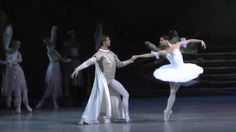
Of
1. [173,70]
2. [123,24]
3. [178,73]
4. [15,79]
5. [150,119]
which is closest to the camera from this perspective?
[178,73]

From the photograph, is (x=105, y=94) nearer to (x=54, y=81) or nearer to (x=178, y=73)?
(x=178, y=73)

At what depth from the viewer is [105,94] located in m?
12.8

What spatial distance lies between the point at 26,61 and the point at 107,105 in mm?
7886

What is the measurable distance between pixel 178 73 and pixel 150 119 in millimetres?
1401

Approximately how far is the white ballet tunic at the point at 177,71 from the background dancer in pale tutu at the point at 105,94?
0.80 meters

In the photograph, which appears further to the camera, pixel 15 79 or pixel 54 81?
pixel 54 81

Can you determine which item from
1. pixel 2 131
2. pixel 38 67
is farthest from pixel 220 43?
pixel 2 131

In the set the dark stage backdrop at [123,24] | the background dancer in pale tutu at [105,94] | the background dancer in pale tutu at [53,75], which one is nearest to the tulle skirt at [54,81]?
the background dancer in pale tutu at [53,75]

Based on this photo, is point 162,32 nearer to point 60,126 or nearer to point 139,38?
point 139,38

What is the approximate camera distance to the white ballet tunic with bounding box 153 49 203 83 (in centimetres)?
1261

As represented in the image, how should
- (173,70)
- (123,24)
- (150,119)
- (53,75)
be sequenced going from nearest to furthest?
(173,70) < (150,119) < (53,75) < (123,24)

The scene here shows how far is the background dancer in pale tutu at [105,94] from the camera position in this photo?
12.7m

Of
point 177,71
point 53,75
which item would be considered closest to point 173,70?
point 177,71

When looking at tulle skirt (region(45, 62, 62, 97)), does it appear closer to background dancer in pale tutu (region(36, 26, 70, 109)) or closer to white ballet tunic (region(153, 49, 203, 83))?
background dancer in pale tutu (region(36, 26, 70, 109))
